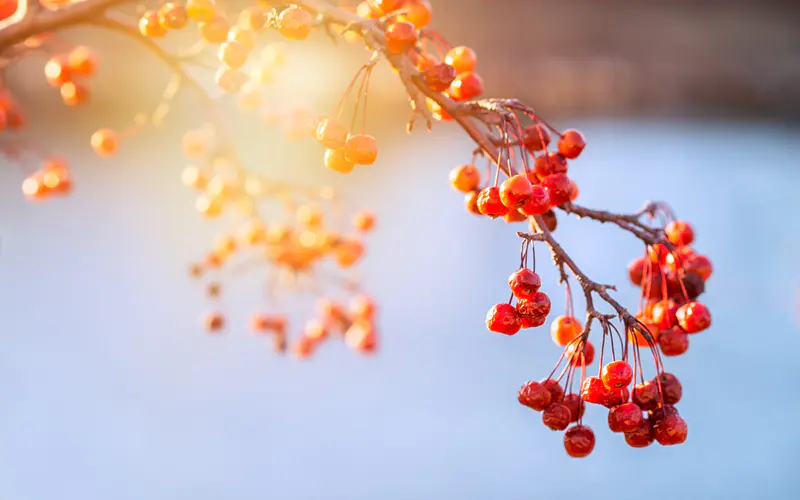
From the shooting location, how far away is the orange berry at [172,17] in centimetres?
51

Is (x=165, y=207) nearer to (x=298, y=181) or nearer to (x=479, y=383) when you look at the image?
(x=298, y=181)

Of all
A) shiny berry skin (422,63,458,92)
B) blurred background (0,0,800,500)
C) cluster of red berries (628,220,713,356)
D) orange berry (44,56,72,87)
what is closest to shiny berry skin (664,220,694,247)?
cluster of red berries (628,220,713,356)

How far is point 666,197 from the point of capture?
2324mm

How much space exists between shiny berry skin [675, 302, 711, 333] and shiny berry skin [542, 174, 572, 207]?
0.12 m

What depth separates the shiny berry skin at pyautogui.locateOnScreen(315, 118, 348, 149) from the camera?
488 millimetres

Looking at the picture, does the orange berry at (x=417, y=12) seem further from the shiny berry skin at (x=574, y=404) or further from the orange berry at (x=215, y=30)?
the shiny berry skin at (x=574, y=404)

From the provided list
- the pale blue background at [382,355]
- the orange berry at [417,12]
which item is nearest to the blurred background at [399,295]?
the pale blue background at [382,355]

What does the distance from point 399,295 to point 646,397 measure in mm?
1706

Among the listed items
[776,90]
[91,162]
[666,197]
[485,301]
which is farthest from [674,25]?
[91,162]

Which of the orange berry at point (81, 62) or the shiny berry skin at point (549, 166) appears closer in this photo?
the shiny berry skin at point (549, 166)

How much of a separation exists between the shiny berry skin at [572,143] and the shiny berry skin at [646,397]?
16cm

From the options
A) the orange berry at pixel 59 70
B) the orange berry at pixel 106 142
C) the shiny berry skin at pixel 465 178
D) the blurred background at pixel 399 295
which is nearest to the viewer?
the shiny berry skin at pixel 465 178

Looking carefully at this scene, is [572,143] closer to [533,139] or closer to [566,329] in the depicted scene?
[533,139]

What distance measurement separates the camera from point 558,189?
1.46ft
